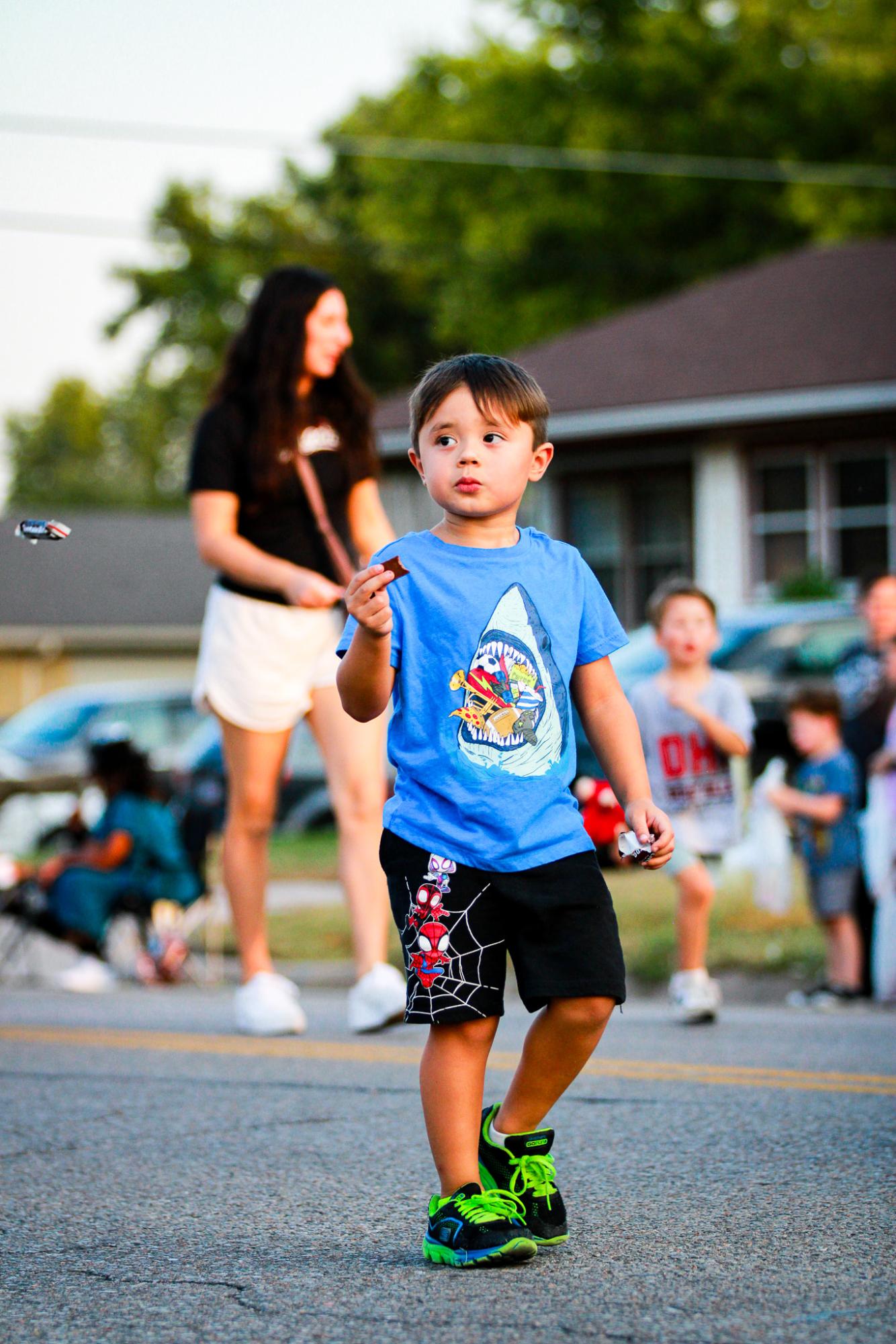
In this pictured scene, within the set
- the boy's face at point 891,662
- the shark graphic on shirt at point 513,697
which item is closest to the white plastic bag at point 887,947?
the boy's face at point 891,662

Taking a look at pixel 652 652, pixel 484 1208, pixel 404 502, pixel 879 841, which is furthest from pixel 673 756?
pixel 404 502

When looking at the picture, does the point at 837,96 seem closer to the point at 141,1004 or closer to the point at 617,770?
the point at 141,1004

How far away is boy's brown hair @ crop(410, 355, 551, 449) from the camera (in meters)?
3.18

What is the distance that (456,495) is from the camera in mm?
3174

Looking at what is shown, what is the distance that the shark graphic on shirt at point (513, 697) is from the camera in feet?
10.2

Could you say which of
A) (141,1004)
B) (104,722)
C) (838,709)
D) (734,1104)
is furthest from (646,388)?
(734,1104)

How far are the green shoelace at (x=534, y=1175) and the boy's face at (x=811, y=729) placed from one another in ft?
17.8

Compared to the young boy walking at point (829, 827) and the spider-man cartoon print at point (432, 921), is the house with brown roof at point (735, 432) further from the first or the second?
the spider-man cartoon print at point (432, 921)

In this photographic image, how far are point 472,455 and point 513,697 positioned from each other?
43 centimetres

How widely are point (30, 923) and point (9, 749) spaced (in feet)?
44.5

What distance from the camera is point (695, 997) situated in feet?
20.7

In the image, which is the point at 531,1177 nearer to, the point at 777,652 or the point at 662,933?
the point at 662,933

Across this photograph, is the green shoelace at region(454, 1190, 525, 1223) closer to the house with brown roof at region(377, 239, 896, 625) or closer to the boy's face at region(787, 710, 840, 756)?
the boy's face at region(787, 710, 840, 756)

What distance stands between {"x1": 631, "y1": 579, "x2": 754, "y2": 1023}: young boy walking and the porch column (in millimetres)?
16061
